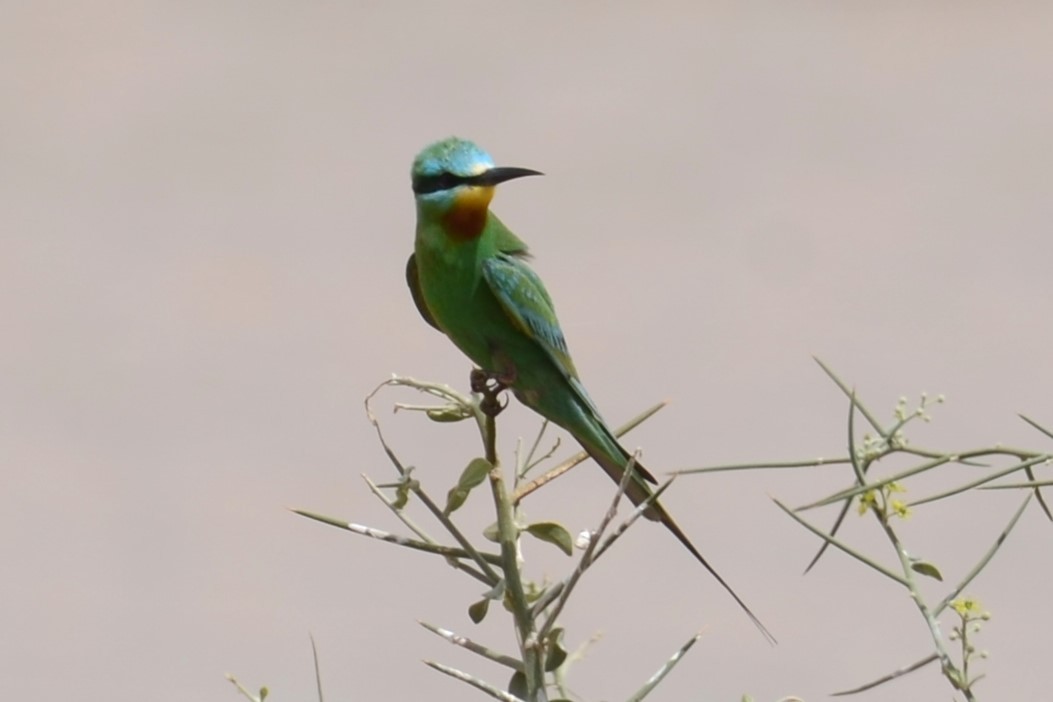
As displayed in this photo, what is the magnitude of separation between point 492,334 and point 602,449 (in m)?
0.20

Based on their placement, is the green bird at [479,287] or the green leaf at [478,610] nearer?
the green leaf at [478,610]

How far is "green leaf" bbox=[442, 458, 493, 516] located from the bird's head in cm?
77

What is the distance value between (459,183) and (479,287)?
117mm

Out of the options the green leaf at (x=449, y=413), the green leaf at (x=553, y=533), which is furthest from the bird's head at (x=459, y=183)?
the green leaf at (x=553, y=533)

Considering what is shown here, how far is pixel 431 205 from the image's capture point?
1.57m

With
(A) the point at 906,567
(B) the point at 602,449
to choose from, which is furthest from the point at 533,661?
(B) the point at 602,449

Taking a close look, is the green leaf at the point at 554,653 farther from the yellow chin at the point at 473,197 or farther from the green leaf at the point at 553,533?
the yellow chin at the point at 473,197

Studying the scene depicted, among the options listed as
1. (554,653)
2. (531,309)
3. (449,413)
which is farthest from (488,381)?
(554,653)

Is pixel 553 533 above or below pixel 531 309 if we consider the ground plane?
below

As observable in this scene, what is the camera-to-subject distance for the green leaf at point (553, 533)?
32.1 inches

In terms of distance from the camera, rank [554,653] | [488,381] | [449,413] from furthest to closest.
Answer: [488,381] < [449,413] < [554,653]

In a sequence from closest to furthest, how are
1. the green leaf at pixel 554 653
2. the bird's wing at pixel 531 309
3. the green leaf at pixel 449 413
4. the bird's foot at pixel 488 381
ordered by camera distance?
the green leaf at pixel 554 653
the green leaf at pixel 449 413
the bird's foot at pixel 488 381
the bird's wing at pixel 531 309

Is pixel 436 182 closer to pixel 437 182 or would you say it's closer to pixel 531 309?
pixel 437 182

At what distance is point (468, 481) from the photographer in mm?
815
